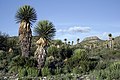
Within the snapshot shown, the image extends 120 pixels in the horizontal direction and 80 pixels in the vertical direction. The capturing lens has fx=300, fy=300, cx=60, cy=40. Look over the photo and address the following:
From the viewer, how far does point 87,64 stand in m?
28.6

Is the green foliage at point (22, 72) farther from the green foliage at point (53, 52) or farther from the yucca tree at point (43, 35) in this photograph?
the green foliage at point (53, 52)

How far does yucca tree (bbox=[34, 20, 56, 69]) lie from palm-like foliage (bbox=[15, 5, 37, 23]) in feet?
9.37

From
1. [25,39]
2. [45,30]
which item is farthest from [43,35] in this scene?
[25,39]

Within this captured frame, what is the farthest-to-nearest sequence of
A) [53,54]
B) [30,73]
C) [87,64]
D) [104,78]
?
[53,54] < [87,64] < [30,73] < [104,78]

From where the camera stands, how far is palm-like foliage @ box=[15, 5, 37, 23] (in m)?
33.6

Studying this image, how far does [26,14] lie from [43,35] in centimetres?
418

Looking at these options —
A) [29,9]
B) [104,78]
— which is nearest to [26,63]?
[29,9]

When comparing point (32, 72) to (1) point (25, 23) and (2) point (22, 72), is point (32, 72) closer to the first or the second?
(2) point (22, 72)

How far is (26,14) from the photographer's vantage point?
33.7 metres

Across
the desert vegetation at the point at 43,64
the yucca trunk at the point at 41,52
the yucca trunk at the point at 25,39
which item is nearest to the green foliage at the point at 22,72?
the desert vegetation at the point at 43,64

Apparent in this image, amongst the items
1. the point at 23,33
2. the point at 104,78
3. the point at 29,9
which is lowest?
the point at 104,78

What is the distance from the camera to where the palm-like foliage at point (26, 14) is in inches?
1324

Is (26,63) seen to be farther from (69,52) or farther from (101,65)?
(69,52)

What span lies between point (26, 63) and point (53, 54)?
1402cm
